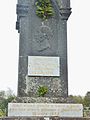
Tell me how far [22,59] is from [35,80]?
32.1 inches

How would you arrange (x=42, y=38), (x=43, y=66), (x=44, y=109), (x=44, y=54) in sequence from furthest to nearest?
1. (x=42, y=38)
2. (x=44, y=54)
3. (x=43, y=66)
4. (x=44, y=109)

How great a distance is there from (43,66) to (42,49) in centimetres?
65

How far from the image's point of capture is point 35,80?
10.2m

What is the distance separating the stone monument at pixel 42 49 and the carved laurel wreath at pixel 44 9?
0.09m

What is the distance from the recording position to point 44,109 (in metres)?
9.20

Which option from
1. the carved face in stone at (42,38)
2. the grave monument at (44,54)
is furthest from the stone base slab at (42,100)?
the carved face in stone at (42,38)

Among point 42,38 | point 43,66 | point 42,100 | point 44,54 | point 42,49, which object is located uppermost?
point 42,38

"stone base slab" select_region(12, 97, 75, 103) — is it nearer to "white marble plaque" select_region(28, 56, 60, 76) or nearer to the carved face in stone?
"white marble plaque" select_region(28, 56, 60, 76)

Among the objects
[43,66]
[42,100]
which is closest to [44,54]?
[43,66]

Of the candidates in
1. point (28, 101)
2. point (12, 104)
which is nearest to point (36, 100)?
point (28, 101)

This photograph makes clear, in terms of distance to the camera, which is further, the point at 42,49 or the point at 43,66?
the point at 42,49

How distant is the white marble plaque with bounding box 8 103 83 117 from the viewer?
9.05m

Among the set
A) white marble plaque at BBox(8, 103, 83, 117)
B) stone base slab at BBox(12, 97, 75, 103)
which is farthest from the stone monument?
white marble plaque at BBox(8, 103, 83, 117)

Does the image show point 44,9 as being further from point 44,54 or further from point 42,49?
point 44,54
